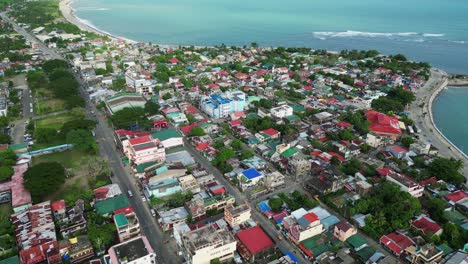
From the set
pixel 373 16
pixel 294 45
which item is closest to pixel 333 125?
pixel 294 45

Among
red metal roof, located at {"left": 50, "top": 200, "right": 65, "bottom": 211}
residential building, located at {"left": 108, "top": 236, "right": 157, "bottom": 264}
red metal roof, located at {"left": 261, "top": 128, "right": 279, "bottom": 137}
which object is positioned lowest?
red metal roof, located at {"left": 50, "top": 200, "right": 65, "bottom": 211}

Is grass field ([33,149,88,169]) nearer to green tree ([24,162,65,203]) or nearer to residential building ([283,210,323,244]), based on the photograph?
green tree ([24,162,65,203])

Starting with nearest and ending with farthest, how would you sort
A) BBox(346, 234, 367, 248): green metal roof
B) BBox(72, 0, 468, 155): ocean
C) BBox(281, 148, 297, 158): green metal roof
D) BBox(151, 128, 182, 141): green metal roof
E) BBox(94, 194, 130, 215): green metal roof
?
BBox(346, 234, 367, 248): green metal roof
BBox(94, 194, 130, 215): green metal roof
BBox(281, 148, 297, 158): green metal roof
BBox(151, 128, 182, 141): green metal roof
BBox(72, 0, 468, 155): ocean

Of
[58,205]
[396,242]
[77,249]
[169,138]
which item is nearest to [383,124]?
[396,242]

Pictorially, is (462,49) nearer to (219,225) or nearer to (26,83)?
(219,225)

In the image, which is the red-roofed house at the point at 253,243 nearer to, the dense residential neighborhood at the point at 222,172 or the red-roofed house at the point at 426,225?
the dense residential neighborhood at the point at 222,172

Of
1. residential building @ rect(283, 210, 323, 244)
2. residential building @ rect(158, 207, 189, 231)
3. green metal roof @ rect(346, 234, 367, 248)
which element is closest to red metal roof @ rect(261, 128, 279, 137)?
residential building @ rect(283, 210, 323, 244)
